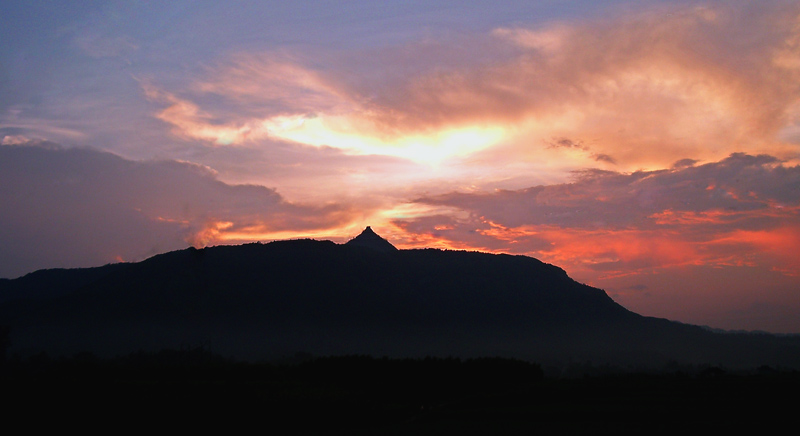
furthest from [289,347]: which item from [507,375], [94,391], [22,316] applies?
[94,391]

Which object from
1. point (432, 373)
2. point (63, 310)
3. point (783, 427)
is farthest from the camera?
point (63, 310)

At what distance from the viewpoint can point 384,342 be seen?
19488 centimetres

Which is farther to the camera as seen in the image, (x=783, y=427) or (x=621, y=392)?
(x=621, y=392)

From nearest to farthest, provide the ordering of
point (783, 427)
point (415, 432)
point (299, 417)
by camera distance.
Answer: point (783, 427), point (415, 432), point (299, 417)

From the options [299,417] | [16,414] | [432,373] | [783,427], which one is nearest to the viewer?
[783,427]

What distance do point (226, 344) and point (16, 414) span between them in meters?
148

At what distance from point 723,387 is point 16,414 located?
56.9 m

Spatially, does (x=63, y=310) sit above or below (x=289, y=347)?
above

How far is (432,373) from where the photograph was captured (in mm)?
81312

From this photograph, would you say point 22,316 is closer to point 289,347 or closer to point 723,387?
A: point 289,347

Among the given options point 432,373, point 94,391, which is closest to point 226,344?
point 432,373

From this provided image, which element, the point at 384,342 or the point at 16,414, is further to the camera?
the point at 384,342

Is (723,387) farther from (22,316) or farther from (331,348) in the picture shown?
(22,316)

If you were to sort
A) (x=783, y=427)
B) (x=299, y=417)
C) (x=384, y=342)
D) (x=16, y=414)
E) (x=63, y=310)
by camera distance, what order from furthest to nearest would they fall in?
(x=384, y=342), (x=63, y=310), (x=299, y=417), (x=16, y=414), (x=783, y=427)
